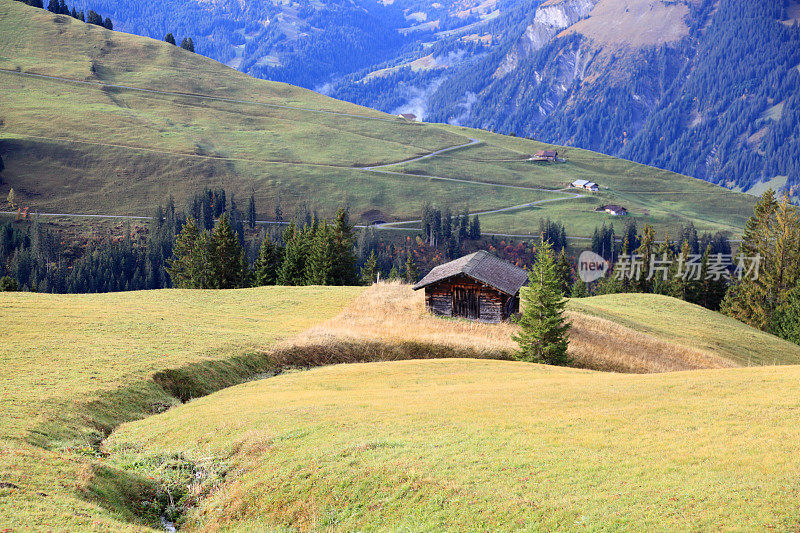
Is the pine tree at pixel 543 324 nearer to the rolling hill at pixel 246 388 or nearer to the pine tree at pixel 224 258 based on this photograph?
the rolling hill at pixel 246 388

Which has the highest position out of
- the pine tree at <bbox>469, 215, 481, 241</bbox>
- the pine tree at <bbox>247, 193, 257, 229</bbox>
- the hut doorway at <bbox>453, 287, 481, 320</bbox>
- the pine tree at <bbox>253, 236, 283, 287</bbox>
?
the pine tree at <bbox>247, 193, 257, 229</bbox>

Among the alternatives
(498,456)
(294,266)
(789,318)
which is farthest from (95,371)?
(789,318)

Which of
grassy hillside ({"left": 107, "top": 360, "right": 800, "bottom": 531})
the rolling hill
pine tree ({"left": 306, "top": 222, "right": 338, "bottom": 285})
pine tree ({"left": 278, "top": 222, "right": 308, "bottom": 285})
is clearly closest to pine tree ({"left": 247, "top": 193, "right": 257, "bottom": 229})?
pine tree ({"left": 278, "top": 222, "right": 308, "bottom": 285})

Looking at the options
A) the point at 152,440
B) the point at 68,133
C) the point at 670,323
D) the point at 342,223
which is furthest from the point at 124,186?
the point at 152,440

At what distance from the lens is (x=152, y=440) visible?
78.4ft

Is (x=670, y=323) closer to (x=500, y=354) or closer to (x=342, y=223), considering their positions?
(x=500, y=354)

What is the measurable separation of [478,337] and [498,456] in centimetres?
3131

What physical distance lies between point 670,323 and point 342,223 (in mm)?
40950

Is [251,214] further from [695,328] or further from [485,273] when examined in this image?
[695,328]

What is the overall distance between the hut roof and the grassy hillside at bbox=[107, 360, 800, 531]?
26822 mm

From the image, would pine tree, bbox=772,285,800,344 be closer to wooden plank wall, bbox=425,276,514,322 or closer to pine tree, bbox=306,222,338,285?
wooden plank wall, bbox=425,276,514,322

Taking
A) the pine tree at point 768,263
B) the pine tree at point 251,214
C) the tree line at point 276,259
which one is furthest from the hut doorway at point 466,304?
the pine tree at point 251,214

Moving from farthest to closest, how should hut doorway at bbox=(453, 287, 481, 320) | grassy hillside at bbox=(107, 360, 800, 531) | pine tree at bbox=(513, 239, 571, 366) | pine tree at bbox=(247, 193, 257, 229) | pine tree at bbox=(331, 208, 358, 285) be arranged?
pine tree at bbox=(247, 193, 257, 229) → pine tree at bbox=(331, 208, 358, 285) → hut doorway at bbox=(453, 287, 481, 320) → pine tree at bbox=(513, 239, 571, 366) → grassy hillside at bbox=(107, 360, 800, 531)

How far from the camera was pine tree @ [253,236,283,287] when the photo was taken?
289 ft
